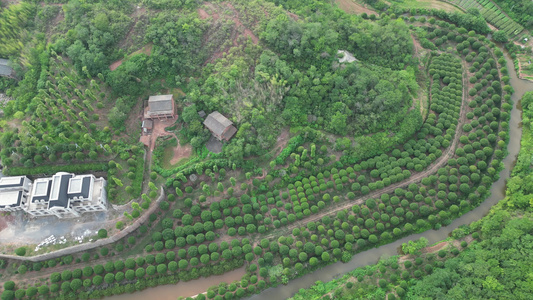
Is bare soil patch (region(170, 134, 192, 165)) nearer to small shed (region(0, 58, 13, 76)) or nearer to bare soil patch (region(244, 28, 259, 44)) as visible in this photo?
bare soil patch (region(244, 28, 259, 44))

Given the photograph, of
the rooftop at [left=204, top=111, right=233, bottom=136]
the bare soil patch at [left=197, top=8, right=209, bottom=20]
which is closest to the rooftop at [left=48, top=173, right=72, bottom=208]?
the rooftop at [left=204, top=111, right=233, bottom=136]

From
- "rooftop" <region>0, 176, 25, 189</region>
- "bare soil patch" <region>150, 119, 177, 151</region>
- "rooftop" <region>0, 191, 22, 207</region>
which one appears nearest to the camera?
"rooftop" <region>0, 191, 22, 207</region>

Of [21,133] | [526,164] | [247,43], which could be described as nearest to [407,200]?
[526,164]

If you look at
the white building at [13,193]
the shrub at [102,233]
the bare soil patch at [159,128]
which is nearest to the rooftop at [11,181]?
the white building at [13,193]

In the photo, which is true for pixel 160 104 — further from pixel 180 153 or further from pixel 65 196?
pixel 65 196

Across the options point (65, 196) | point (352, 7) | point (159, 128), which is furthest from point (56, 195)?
point (352, 7)
